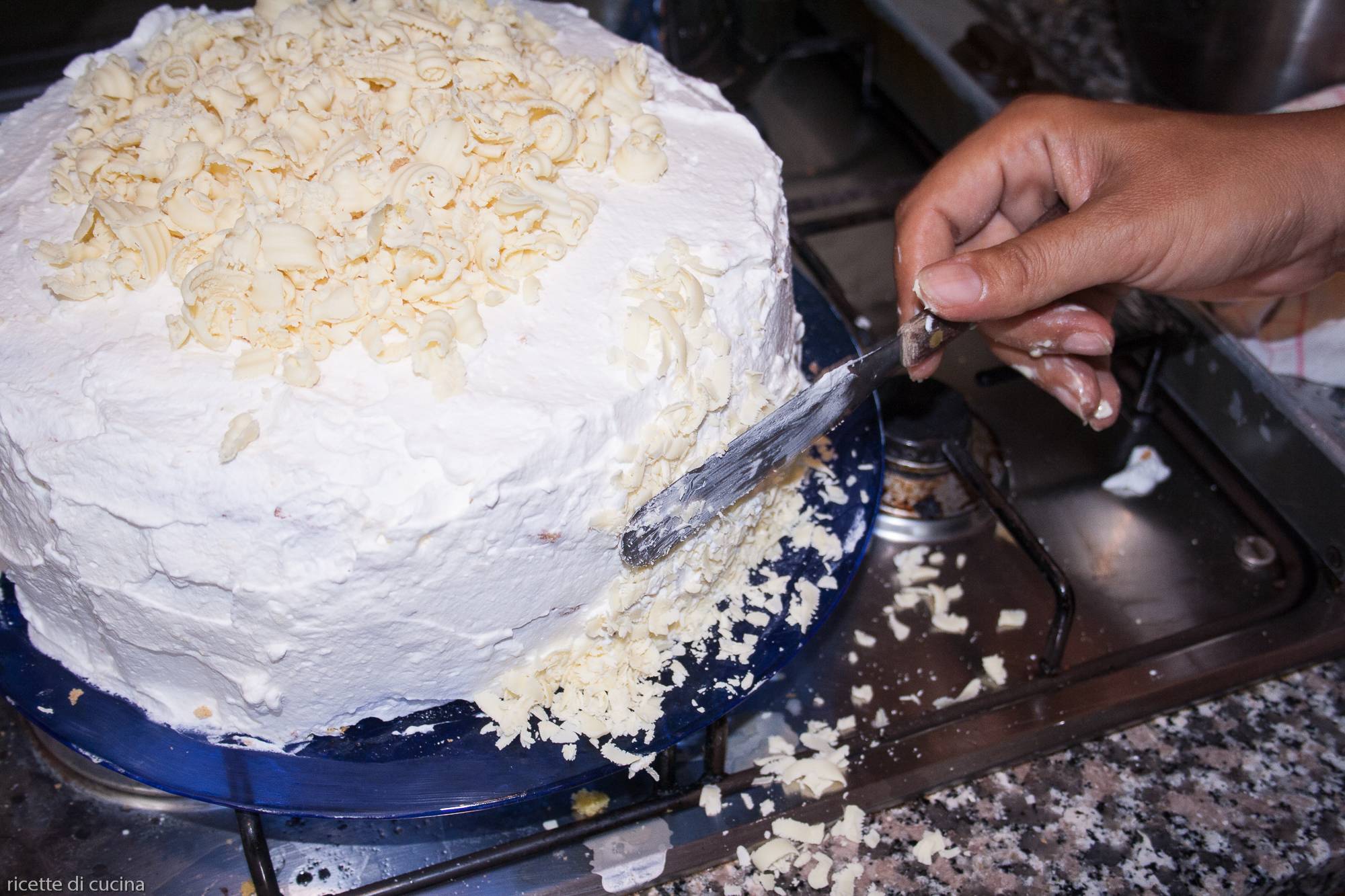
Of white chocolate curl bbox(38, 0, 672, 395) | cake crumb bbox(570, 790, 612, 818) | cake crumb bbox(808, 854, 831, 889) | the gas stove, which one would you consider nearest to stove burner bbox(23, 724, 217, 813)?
the gas stove

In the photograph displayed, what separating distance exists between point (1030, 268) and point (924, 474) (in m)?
0.40

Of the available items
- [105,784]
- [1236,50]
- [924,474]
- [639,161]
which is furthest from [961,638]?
[1236,50]

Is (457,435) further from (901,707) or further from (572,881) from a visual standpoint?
(901,707)

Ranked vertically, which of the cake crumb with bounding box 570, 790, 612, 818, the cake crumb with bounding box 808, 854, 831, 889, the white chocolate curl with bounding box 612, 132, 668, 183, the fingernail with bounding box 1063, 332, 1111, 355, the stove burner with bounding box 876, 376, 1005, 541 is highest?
the white chocolate curl with bounding box 612, 132, 668, 183

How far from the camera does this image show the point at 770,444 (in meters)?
0.96

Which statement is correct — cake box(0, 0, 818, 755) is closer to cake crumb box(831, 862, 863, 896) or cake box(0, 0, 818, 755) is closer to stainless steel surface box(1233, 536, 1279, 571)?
cake crumb box(831, 862, 863, 896)

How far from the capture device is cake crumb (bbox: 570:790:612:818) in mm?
1062

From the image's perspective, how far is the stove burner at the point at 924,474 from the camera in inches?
51.2

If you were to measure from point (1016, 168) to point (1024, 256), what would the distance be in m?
0.25

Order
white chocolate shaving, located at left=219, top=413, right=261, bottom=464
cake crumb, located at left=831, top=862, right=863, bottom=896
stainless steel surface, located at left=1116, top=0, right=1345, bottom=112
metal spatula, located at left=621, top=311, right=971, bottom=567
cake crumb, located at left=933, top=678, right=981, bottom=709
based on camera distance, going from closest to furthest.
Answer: white chocolate shaving, located at left=219, top=413, right=261, bottom=464 < metal spatula, located at left=621, top=311, right=971, bottom=567 < cake crumb, located at left=831, top=862, right=863, bottom=896 < cake crumb, located at left=933, top=678, right=981, bottom=709 < stainless steel surface, located at left=1116, top=0, right=1345, bottom=112

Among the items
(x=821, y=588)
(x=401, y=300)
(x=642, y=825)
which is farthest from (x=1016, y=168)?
(x=642, y=825)

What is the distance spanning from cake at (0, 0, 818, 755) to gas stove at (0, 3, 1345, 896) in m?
0.16

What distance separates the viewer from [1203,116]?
1.10 metres

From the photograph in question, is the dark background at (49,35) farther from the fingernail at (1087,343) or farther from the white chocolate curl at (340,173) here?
the fingernail at (1087,343)
